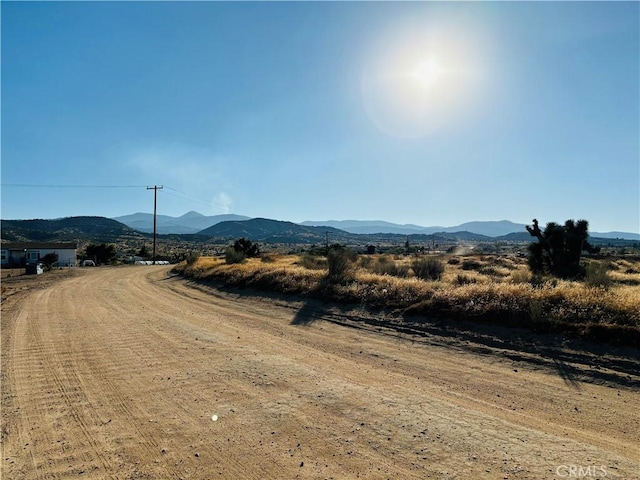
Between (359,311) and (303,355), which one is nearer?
(303,355)

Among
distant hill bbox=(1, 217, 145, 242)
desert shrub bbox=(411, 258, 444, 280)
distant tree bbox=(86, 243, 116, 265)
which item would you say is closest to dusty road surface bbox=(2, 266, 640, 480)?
desert shrub bbox=(411, 258, 444, 280)

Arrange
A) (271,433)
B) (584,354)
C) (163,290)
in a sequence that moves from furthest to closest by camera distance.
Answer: (163,290)
(584,354)
(271,433)

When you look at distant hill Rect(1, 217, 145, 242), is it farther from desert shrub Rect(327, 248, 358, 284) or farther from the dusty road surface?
the dusty road surface

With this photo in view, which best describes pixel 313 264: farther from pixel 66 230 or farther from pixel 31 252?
pixel 66 230

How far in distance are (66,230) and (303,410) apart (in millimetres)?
148573

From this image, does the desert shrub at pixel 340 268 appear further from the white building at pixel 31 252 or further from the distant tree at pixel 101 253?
the white building at pixel 31 252

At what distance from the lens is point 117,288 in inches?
837

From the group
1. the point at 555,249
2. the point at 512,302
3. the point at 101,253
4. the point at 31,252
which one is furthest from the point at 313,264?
the point at 31,252

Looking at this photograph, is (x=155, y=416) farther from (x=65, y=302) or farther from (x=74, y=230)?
(x=74, y=230)

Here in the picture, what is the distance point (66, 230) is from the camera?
5012 inches

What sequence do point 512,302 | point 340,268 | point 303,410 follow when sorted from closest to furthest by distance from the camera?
point 303,410 < point 512,302 < point 340,268

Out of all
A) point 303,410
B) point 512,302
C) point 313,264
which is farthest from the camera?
point 313,264

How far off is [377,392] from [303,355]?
102 inches

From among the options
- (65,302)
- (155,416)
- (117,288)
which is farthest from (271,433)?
(117,288)
